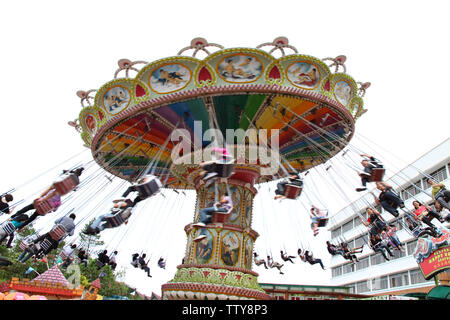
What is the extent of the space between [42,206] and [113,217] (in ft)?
4.98

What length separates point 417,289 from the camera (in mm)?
22672

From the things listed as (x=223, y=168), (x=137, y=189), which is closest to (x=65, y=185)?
(x=137, y=189)

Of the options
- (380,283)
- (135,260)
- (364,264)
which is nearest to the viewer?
(135,260)

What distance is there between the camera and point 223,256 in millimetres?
8234

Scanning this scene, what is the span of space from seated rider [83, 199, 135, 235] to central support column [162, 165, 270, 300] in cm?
239

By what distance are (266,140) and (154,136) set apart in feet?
9.58

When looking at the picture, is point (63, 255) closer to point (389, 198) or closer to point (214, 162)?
point (214, 162)

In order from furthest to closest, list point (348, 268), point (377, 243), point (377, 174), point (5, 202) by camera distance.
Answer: point (348, 268)
point (377, 243)
point (5, 202)
point (377, 174)

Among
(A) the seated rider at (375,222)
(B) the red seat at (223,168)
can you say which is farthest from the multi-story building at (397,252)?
(B) the red seat at (223,168)

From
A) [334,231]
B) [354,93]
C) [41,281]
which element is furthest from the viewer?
[334,231]

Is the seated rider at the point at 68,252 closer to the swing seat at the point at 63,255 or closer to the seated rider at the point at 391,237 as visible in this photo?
the swing seat at the point at 63,255

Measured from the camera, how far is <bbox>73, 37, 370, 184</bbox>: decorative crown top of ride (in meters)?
7.02

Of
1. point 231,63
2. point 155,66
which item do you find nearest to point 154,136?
point 155,66
